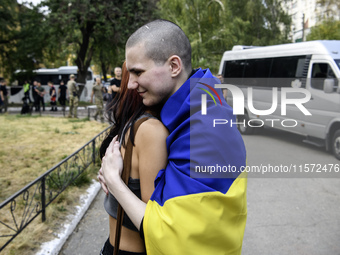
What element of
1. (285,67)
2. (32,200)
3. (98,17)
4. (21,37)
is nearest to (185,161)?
(32,200)

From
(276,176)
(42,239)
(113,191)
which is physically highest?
(113,191)

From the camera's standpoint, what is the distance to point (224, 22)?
29.5 metres

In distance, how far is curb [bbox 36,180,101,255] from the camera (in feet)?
11.7

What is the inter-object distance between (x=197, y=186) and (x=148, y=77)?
46cm

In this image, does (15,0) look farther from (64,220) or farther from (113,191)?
(113,191)

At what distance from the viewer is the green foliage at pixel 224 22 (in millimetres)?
29156

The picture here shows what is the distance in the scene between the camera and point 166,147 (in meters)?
1.33

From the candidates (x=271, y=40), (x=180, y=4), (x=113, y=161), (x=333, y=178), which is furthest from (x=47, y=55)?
(x=113, y=161)

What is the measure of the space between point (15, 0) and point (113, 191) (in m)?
25.5

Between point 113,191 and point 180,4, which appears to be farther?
point 180,4

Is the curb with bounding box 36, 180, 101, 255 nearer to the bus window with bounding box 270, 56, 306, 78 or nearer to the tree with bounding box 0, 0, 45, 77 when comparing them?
the bus window with bounding box 270, 56, 306, 78

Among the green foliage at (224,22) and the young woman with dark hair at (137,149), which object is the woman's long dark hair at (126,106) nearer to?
the young woman with dark hair at (137,149)

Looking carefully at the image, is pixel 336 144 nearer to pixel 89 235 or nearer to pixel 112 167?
pixel 89 235

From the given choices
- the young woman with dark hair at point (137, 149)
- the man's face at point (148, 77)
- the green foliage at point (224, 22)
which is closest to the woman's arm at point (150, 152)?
the young woman with dark hair at point (137, 149)
